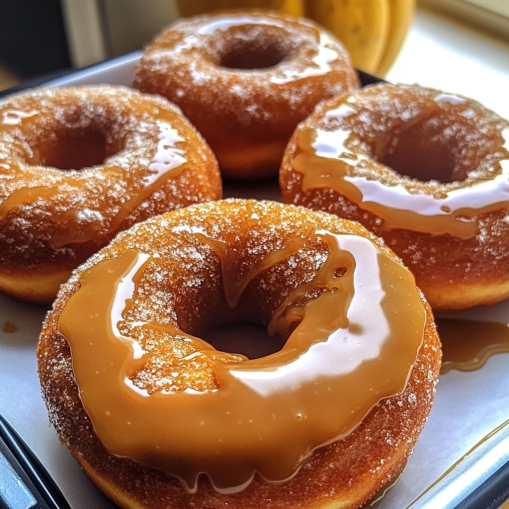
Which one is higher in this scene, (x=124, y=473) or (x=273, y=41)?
(x=273, y=41)

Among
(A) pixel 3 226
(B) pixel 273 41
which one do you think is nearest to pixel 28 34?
(B) pixel 273 41

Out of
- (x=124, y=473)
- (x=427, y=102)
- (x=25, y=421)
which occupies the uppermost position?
(x=427, y=102)

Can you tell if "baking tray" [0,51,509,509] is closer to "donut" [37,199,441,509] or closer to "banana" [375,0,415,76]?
"donut" [37,199,441,509]

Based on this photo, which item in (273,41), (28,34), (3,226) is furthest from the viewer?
(28,34)

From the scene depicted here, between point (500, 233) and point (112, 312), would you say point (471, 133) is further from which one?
point (112, 312)

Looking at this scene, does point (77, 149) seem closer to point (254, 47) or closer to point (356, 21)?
point (254, 47)

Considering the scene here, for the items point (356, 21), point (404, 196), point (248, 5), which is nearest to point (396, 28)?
point (356, 21)
